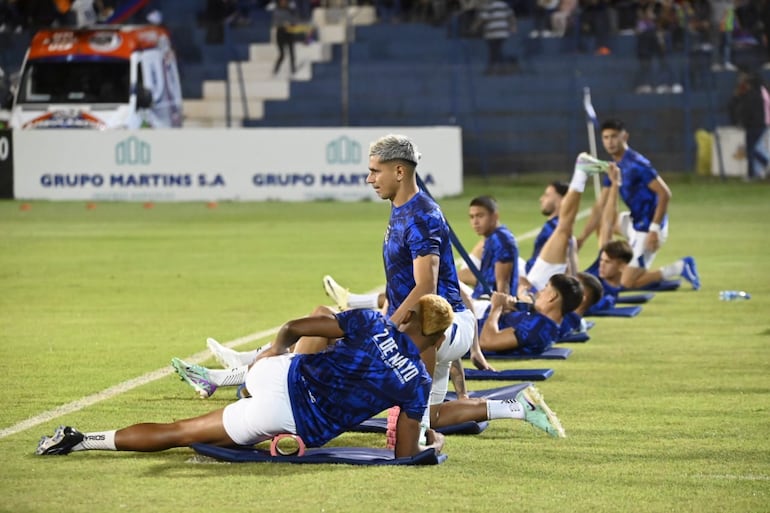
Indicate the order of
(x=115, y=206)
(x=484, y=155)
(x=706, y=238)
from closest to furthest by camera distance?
(x=706, y=238)
(x=115, y=206)
(x=484, y=155)

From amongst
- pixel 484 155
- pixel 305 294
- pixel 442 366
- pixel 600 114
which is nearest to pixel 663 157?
pixel 600 114

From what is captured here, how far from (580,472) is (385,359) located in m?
1.22

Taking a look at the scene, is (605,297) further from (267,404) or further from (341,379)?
(267,404)

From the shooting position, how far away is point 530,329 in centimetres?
1276

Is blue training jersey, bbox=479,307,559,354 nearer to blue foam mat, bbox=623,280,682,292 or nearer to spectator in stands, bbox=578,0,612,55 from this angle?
blue foam mat, bbox=623,280,682,292

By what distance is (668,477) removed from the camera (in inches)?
322

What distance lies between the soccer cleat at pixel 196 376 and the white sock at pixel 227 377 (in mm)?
51

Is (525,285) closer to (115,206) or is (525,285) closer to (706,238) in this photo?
(706,238)

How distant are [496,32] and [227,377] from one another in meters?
28.6

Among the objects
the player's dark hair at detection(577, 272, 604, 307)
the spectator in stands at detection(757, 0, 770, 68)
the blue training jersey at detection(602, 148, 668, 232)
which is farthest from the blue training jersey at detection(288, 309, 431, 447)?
the spectator in stands at detection(757, 0, 770, 68)

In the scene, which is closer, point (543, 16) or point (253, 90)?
point (543, 16)

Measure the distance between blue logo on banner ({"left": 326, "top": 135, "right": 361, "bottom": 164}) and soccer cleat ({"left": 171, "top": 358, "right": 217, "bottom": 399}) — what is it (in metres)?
20.8

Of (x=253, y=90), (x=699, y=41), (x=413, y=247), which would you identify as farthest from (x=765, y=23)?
(x=413, y=247)

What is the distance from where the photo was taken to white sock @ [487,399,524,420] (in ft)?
30.7
